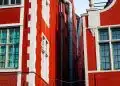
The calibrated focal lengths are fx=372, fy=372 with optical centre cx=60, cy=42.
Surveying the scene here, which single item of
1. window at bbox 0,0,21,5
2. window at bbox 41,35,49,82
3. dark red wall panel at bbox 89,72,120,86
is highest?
window at bbox 0,0,21,5

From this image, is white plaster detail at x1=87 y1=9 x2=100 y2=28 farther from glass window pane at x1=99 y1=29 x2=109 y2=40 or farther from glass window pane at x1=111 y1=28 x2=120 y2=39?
glass window pane at x1=111 y1=28 x2=120 y2=39

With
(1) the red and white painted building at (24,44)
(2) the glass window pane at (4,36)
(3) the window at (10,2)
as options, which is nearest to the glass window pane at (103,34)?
(1) the red and white painted building at (24,44)

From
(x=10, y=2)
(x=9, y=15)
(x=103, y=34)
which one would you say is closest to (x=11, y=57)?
(x=9, y=15)

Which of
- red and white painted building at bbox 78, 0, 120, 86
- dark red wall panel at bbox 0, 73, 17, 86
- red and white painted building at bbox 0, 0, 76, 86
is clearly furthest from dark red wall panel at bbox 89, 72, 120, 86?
dark red wall panel at bbox 0, 73, 17, 86

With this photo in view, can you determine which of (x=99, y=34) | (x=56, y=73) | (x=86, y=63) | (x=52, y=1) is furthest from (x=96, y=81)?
(x=52, y=1)

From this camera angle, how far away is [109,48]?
1959 centimetres

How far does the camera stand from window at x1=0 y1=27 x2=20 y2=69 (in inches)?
725

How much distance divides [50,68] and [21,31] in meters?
3.62

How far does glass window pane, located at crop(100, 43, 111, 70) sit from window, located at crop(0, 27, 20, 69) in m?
4.44

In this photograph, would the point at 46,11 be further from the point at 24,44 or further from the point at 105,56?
the point at 105,56

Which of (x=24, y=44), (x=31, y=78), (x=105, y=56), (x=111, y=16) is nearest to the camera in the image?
(x=31, y=78)

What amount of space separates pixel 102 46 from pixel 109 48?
1.28ft

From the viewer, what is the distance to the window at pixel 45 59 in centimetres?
1993

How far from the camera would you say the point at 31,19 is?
61.4 feet
